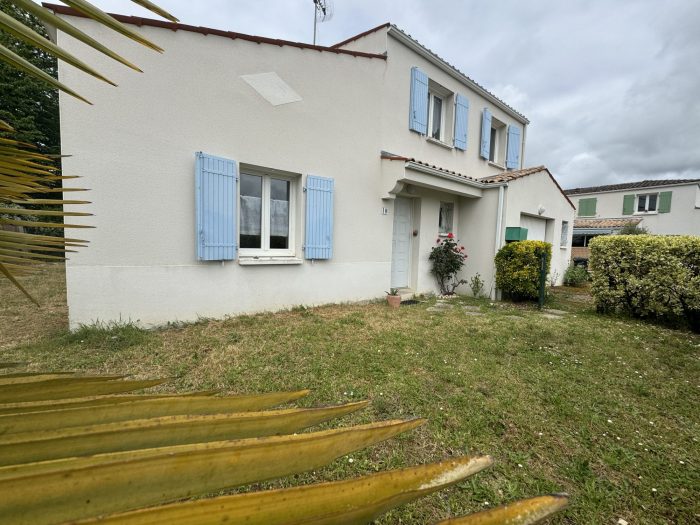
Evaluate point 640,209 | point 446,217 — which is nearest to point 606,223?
point 640,209

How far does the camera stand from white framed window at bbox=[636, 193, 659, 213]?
74.8 feet

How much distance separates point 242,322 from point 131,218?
2.08 metres

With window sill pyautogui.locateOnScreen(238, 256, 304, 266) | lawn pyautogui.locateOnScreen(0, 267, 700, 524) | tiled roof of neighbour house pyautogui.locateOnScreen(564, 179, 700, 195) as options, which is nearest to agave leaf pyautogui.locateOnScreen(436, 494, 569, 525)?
lawn pyautogui.locateOnScreen(0, 267, 700, 524)

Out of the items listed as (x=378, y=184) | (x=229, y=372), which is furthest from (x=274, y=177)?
(x=229, y=372)

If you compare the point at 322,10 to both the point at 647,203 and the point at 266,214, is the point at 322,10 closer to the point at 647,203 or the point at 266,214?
the point at 266,214

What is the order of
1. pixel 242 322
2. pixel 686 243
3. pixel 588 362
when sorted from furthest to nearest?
pixel 686 243 → pixel 242 322 → pixel 588 362

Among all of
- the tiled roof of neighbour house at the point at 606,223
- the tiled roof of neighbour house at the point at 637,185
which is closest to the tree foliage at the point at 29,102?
the tiled roof of neighbour house at the point at 606,223

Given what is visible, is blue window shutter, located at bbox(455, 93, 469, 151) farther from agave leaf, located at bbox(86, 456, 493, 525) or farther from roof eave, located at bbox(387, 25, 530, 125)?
agave leaf, located at bbox(86, 456, 493, 525)

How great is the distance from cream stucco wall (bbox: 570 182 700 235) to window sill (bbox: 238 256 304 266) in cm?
2829

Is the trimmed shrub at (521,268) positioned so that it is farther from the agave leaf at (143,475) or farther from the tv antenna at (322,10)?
the agave leaf at (143,475)

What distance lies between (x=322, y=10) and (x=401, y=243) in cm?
643

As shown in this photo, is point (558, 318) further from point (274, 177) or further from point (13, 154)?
point (13, 154)

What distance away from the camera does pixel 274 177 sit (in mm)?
5566

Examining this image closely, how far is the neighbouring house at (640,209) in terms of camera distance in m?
21.2
